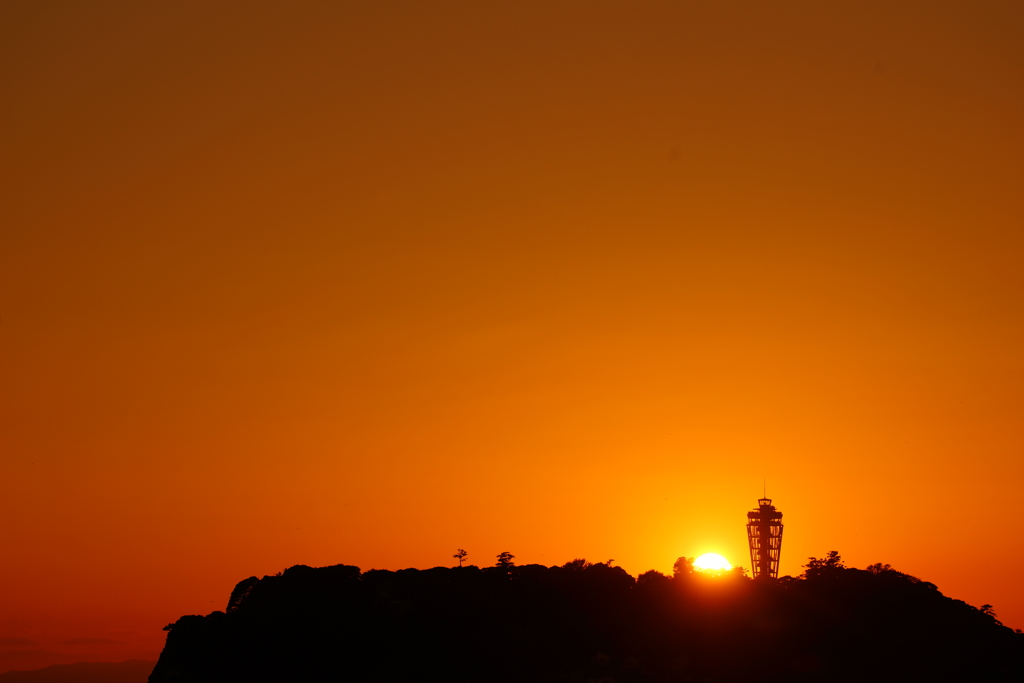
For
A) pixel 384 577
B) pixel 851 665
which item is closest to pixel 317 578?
pixel 384 577

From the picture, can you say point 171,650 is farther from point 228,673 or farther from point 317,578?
point 317,578

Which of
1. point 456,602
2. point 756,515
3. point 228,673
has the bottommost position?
point 228,673

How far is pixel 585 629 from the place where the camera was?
110125 mm

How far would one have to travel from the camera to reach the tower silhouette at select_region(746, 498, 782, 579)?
135 meters

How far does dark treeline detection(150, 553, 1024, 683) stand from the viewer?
4043 inches

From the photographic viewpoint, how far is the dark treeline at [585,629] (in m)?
103

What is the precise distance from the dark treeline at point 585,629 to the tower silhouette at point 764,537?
14.1m

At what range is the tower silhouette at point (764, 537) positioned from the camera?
442 ft

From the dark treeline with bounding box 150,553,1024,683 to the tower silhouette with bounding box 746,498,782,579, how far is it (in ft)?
46.4

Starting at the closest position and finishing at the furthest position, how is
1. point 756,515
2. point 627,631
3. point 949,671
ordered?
point 949,671 → point 627,631 → point 756,515

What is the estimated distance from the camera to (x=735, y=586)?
4668 inches

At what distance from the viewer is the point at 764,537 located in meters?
136

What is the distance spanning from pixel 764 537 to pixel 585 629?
111 feet

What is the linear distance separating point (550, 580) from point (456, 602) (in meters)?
9.92
